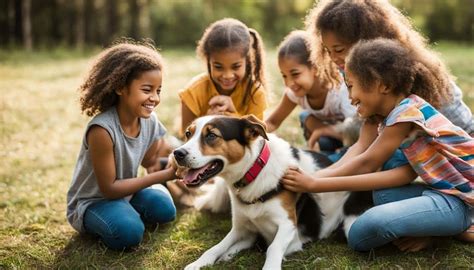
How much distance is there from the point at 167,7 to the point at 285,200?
2865 cm

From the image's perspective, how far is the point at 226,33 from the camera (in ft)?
15.6

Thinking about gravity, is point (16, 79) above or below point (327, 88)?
below

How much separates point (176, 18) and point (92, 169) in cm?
2715

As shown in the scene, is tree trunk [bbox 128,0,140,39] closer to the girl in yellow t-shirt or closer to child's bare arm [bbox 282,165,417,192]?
the girl in yellow t-shirt

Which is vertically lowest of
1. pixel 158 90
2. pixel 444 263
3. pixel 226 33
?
pixel 444 263

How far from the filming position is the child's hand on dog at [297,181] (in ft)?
12.2

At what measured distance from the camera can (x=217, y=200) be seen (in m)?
4.73

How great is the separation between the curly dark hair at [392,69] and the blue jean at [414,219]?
746 mm

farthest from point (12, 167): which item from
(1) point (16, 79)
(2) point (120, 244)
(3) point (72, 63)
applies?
(3) point (72, 63)

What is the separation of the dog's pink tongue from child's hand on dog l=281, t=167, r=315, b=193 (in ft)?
2.09

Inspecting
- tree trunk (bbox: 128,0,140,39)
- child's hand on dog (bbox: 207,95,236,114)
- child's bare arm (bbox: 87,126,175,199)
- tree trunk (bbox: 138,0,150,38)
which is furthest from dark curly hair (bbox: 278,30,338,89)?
tree trunk (bbox: 138,0,150,38)

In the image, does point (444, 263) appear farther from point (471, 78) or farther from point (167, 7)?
point (167, 7)

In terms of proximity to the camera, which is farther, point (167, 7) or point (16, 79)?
point (167, 7)

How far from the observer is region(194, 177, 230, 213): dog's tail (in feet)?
15.5
